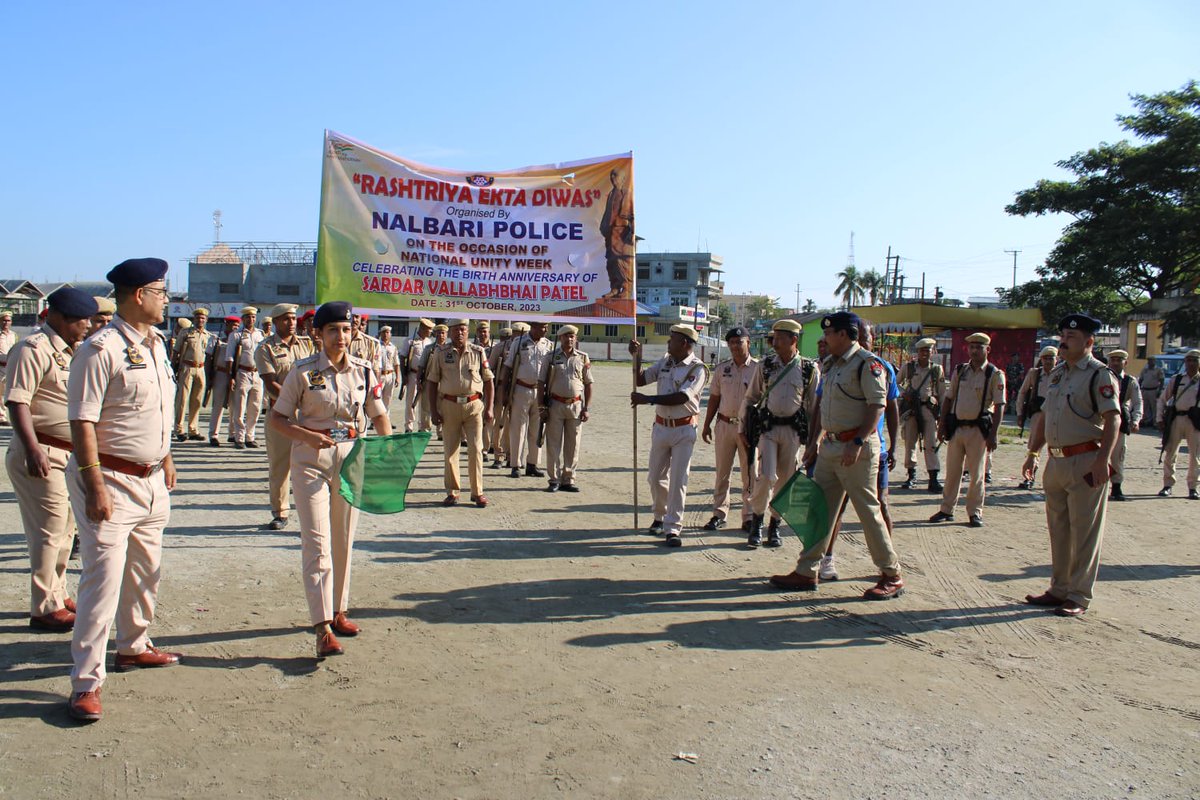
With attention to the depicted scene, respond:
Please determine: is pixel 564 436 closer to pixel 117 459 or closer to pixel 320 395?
pixel 320 395

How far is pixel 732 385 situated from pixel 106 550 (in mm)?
5992

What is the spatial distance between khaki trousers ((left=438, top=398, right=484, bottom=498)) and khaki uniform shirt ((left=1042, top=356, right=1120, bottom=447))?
5.54 metres

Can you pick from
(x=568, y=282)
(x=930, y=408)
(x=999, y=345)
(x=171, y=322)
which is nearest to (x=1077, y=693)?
(x=568, y=282)

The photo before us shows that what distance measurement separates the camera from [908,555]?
849 centimetres

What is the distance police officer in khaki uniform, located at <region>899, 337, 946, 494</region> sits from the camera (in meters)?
12.5

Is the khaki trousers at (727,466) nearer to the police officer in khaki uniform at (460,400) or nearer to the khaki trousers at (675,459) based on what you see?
the khaki trousers at (675,459)

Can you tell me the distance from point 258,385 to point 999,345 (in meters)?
22.8

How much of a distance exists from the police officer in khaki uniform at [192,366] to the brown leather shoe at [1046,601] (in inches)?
488

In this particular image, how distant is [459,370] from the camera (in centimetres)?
979

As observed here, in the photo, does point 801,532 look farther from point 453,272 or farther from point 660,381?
point 453,272

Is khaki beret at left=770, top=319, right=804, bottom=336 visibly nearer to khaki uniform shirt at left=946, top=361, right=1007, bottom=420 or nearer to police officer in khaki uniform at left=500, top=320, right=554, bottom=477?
khaki uniform shirt at left=946, top=361, right=1007, bottom=420

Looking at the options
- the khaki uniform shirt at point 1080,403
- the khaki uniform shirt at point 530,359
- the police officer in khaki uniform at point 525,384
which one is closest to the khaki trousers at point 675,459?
the khaki uniform shirt at point 1080,403

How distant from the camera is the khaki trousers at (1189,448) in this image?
40.7ft

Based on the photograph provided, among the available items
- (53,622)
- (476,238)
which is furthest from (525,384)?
(53,622)
